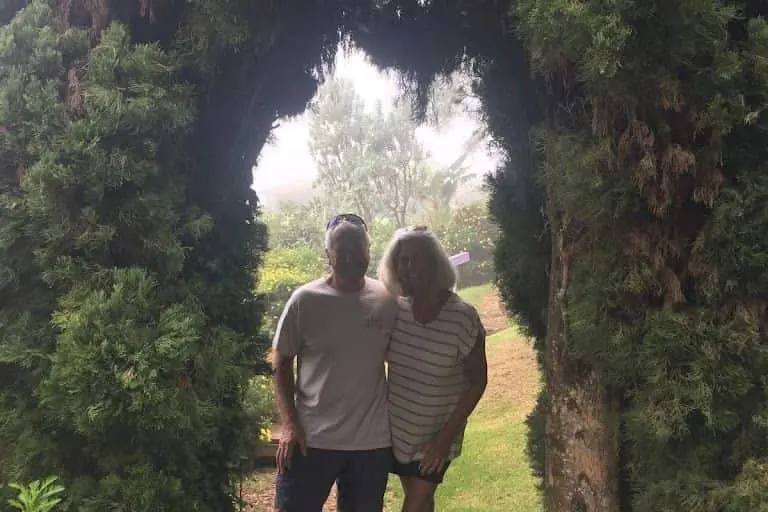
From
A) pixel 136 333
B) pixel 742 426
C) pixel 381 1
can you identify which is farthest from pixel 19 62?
pixel 742 426

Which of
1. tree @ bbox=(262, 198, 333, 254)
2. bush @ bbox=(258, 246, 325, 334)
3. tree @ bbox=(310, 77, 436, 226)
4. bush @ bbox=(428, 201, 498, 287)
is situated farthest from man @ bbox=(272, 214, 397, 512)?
bush @ bbox=(428, 201, 498, 287)

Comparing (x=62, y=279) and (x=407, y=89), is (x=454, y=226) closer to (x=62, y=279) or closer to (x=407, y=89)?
(x=407, y=89)

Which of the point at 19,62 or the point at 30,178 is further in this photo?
the point at 19,62

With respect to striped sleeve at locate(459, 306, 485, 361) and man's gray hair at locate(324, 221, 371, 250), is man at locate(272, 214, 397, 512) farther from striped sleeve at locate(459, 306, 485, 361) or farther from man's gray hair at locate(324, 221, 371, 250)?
striped sleeve at locate(459, 306, 485, 361)

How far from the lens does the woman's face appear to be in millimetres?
2168

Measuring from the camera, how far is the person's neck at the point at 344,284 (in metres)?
2.13

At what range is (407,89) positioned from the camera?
333 cm

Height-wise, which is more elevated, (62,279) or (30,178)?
(30,178)

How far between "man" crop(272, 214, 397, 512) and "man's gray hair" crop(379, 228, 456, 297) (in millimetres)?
101

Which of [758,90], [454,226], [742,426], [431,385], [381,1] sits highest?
[454,226]

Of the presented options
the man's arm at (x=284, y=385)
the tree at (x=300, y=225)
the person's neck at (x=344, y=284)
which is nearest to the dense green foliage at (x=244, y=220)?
the man's arm at (x=284, y=385)

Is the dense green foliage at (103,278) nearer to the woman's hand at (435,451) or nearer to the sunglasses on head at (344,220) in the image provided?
the sunglasses on head at (344,220)

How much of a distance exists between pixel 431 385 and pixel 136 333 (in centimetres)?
101

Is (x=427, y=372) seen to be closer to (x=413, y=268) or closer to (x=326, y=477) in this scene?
(x=413, y=268)
